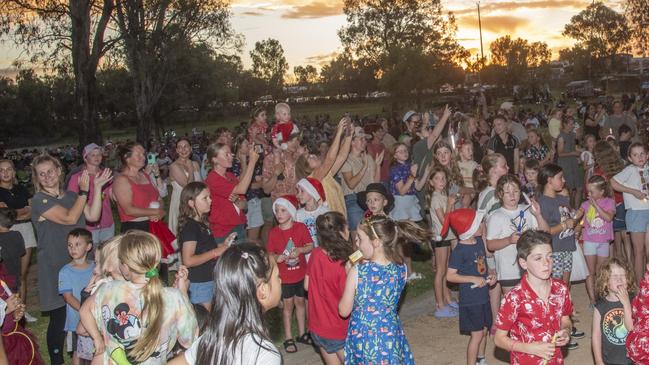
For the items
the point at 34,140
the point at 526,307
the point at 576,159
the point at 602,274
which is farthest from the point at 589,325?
the point at 34,140

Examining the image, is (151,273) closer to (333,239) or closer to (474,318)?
(333,239)

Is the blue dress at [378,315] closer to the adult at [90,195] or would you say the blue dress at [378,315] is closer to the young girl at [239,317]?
the young girl at [239,317]

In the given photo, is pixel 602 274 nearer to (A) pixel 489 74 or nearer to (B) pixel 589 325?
(B) pixel 589 325

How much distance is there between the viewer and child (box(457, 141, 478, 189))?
8789 mm

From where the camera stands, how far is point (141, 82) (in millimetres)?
26609

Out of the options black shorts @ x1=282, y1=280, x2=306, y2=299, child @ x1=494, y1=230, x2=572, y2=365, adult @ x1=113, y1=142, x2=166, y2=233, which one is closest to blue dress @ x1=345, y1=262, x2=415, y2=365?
child @ x1=494, y1=230, x2=572, y2=365

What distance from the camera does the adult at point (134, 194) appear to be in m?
7.06

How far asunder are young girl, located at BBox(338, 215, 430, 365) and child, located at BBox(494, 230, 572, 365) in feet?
2.34

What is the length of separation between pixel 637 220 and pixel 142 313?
6516mm

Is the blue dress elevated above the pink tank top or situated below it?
below

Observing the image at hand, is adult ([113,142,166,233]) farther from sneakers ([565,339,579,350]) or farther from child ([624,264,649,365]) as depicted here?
child ([624,264,649,365])

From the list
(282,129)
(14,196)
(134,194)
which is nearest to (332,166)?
(282,129)

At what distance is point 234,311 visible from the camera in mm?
3061

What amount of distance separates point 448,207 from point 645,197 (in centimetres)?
261
